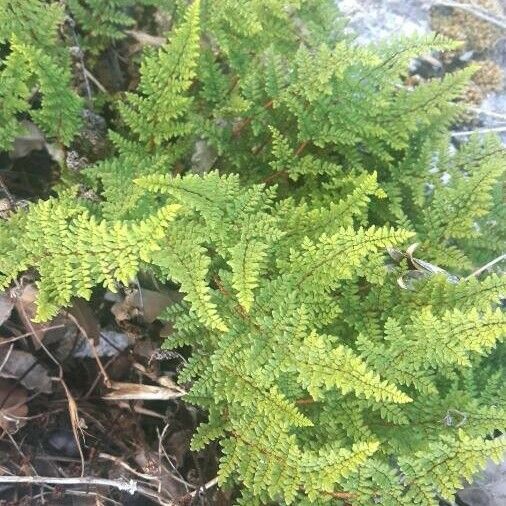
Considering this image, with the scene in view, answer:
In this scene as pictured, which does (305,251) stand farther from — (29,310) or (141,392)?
(29,310)

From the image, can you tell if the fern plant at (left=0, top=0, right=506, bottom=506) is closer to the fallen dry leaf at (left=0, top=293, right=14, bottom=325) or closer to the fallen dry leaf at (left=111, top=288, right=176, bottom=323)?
the fallen dry leaf at (left=111, top=288, right=176, bottom=323)

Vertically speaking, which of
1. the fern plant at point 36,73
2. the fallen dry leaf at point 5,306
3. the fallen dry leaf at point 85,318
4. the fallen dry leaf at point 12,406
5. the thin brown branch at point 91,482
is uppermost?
the fern plant at point 36,73

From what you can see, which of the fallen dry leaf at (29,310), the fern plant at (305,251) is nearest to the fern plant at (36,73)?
the fern plant at (305,251)

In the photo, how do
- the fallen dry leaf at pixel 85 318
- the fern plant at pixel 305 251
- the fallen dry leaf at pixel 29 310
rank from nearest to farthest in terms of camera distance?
the fern plant at pixel 305 251, the fallen dry leaf at pixel 29 310, the fallen dry leaf at pixel 85 318

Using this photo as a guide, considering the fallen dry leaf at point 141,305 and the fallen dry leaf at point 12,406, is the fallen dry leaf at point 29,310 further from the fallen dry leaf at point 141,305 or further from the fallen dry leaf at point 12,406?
the fallen dry leaf at point 141,305

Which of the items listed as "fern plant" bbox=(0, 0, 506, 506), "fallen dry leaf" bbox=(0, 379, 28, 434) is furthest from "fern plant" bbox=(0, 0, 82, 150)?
"fallen dry leaf" bbox=(0, 379, 28, 434)

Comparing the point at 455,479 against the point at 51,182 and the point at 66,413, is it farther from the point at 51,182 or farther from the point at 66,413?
the point at 51,182

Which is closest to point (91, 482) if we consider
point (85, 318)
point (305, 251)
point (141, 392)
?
point (141, 392)

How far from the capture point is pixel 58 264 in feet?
6.53

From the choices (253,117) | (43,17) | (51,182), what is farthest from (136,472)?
(43,17)

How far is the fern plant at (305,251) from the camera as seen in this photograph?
2.04 m

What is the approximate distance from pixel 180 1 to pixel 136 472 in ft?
6.36

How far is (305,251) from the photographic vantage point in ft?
7.78

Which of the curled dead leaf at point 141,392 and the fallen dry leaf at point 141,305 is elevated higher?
the fallen dry leaf at point 141,305
